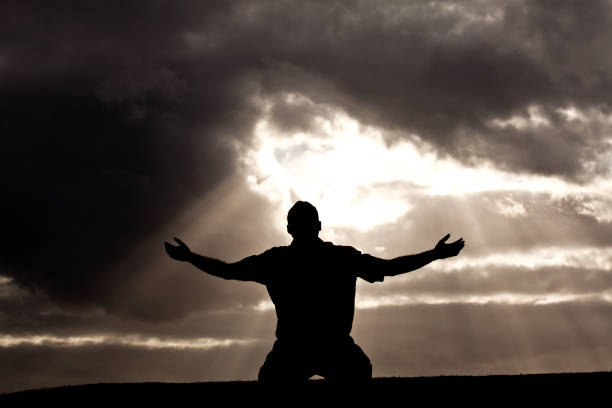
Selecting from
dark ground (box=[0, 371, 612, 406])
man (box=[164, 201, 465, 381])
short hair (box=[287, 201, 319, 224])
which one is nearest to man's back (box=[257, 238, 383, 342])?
man (box=[164, 201, 465, 381])

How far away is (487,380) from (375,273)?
5.00 metres

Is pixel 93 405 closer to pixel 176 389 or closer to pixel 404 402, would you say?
pixel 176 389

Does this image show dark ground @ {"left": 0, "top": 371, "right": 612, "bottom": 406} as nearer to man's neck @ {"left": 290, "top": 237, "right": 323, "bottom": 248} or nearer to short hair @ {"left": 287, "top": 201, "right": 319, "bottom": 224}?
man's neck @ {"left": 290, "top": 237, "right": 323, "bottom": 248}

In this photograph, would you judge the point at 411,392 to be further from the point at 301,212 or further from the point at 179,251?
the point at 179,251

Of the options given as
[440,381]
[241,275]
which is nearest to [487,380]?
[440,381]

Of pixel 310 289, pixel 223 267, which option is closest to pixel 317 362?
pixel 310 289

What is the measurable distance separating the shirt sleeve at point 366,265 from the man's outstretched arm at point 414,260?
60 mm

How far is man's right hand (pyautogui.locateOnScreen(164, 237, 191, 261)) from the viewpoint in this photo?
7621 mm

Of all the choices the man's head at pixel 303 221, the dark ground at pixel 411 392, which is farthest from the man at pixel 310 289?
the dark ground at pixel 411 392

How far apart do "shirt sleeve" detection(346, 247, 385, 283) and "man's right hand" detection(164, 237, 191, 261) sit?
1.83 meters

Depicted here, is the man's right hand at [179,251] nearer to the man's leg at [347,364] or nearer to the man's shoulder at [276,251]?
the man's shoulder at [276,251]

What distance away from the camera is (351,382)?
7.01 meters

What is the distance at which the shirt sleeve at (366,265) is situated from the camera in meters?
7.40

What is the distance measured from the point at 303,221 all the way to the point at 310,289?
73 centimetres
